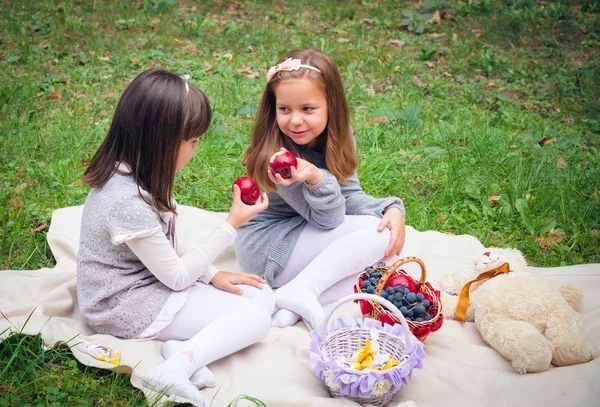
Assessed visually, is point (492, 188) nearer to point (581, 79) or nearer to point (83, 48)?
point (581, 79)

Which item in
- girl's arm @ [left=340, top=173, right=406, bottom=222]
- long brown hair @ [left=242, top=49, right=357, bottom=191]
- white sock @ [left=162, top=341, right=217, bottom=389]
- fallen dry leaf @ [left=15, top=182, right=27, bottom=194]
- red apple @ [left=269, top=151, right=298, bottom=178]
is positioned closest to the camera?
white sock @ [left=162, top=341, right=217, bottom=389]

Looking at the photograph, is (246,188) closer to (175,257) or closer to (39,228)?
(175,257)

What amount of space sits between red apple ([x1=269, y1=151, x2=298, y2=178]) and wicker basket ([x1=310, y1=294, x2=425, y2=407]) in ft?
2.22

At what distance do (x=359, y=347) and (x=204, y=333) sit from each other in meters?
0.59

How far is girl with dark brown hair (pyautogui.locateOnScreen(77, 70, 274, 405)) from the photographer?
2.41m

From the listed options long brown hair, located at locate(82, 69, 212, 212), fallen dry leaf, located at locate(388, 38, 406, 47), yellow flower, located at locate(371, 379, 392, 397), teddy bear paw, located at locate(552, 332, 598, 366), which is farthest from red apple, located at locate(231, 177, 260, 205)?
fallen dry leaf, located at locate(388, 38, 406, 47)

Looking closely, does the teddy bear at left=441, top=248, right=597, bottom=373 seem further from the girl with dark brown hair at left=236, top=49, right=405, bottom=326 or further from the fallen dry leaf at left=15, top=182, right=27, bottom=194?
the fallen dry leaf at left=15, top=182, right=27, bottom=194

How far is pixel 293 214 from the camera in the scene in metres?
3.30

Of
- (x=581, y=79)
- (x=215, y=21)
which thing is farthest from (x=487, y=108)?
(x=215, y=21)

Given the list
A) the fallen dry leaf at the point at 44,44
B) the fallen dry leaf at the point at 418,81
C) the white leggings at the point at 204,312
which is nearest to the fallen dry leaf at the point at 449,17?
the fallen dry leaf at the point at 418,81

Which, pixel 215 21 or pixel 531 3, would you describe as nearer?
pixel 215 21

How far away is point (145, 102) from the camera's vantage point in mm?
2422

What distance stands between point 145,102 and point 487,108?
160 inches

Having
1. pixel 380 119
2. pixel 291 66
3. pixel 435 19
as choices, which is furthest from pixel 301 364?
pixel 435 19
